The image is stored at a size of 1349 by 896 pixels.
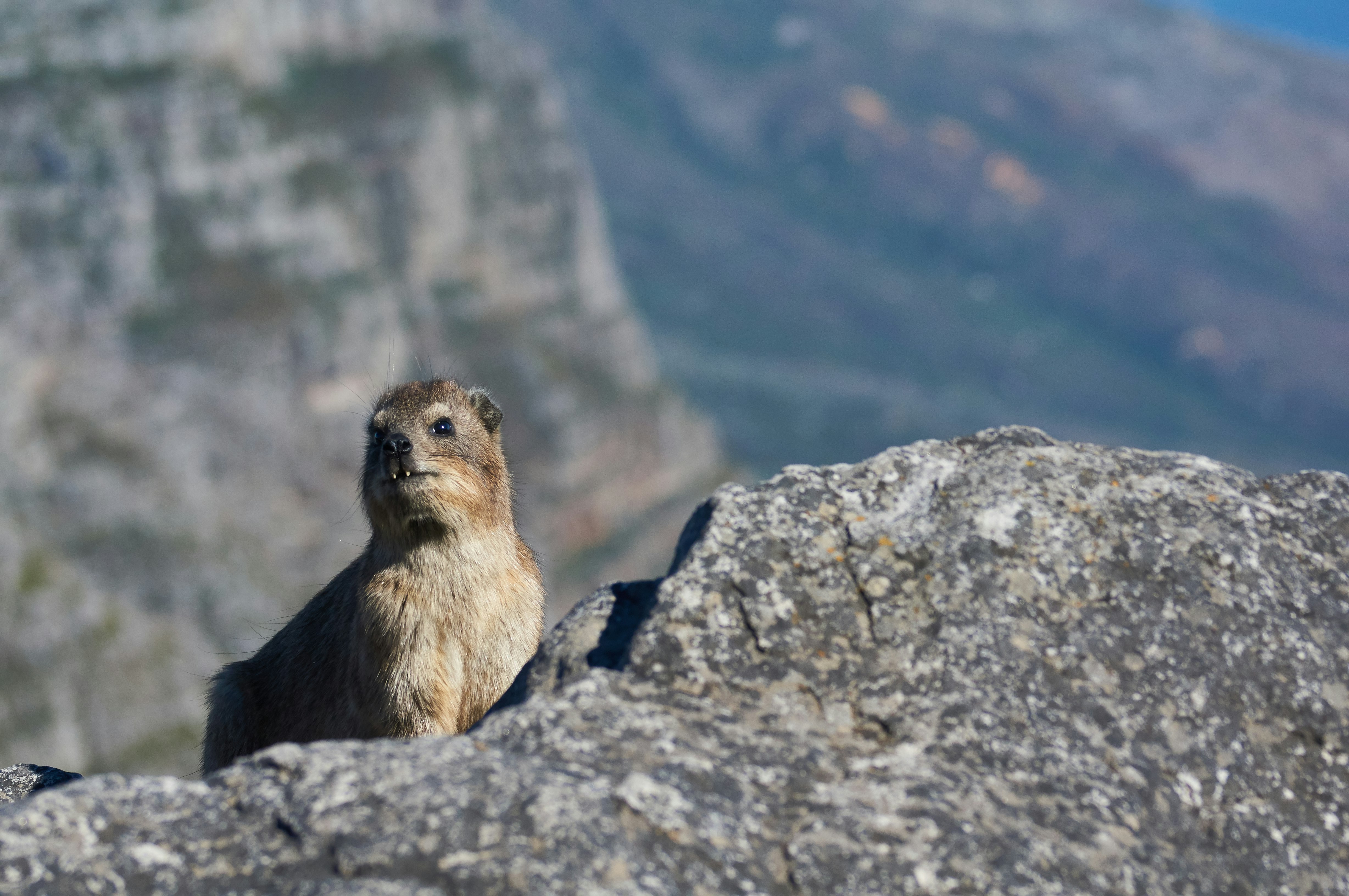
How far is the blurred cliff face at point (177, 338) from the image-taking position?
123562mm

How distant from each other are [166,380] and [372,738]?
14131 centimetres

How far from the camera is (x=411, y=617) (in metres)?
11.4

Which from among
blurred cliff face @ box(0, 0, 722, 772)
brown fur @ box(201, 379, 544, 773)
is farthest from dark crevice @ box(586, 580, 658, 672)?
blurred cliff face @ box(0, 0, 722, 772)

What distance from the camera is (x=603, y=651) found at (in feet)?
25.6

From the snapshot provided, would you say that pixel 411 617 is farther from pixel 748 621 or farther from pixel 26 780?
pixel 748 621

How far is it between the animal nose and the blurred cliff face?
10429 centimetres

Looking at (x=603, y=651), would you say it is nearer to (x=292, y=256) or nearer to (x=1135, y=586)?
(x=1135, y=586)

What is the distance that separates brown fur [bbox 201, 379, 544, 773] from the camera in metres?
11.3

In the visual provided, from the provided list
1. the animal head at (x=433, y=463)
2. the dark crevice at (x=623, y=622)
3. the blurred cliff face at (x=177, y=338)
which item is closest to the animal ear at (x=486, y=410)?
the animal head at (x=433, y=463)

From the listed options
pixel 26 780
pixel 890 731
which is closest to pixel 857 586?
pixel 890 731

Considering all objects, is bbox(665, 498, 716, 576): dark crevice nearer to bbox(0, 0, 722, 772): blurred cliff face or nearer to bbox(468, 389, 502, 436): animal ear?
bbox(468, 389, 502, 436): animal ear

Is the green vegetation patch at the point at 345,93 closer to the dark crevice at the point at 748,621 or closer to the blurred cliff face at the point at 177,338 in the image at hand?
the blurred cliff face at the point at 177,338

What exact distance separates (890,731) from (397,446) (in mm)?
6440

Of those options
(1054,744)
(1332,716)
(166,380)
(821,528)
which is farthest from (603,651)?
(166,380)
